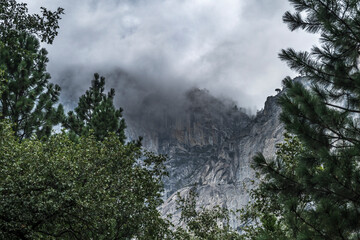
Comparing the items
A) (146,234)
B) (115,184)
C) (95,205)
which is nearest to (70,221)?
(95,205)

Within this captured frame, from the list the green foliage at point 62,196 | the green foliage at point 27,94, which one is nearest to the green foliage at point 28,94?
the green foliage at point 27,94

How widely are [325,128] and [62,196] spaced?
289 inches

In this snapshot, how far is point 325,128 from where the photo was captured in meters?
5.93

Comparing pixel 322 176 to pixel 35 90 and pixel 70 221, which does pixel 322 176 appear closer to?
pixel 70 221

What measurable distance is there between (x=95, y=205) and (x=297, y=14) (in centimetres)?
861

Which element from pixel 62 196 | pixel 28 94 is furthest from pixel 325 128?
pixel 28 94

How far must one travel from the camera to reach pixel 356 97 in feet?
22.7

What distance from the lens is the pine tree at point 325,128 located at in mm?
5324

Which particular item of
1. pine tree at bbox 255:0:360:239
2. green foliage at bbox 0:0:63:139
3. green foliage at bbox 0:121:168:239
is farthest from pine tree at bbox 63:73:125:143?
pine tree at bbox 255:0:360:239

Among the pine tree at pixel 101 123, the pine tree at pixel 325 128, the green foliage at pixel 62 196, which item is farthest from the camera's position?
the pine tree at pixel 101 123

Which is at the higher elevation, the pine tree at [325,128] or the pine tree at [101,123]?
the pine tree at [101,123]

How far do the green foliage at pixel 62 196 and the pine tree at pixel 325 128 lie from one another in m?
6.06

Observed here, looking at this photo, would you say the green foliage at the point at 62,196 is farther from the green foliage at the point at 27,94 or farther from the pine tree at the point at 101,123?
the pine tree at the point at 101,123

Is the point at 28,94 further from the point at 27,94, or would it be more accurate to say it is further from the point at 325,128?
the point at 325,128
